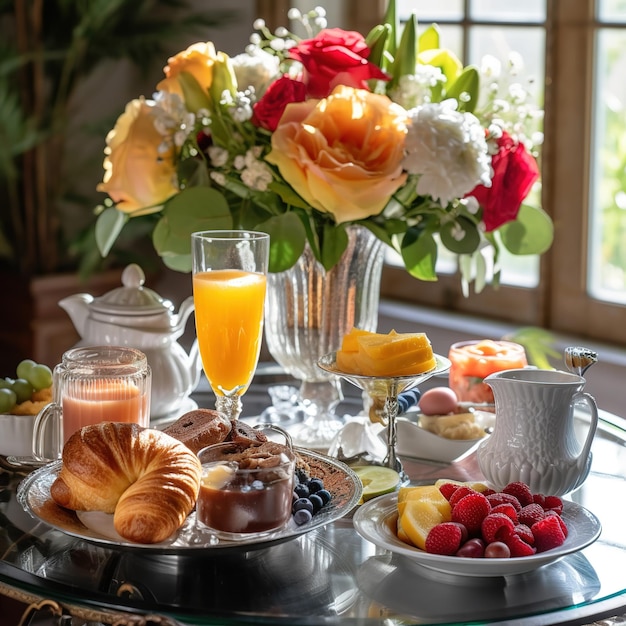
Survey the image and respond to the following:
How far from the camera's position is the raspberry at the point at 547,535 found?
1.10 meters

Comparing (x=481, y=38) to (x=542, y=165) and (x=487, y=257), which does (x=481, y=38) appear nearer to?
(x=542, y=165)

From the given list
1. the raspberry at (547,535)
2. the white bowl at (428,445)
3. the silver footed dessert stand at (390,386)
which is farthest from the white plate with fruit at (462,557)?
the white bowl at (428,445)

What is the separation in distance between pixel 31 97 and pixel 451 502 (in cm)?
259

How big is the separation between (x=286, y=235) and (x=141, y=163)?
0.24 metres

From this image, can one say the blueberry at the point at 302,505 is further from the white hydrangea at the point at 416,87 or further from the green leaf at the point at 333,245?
the white hydrangea at the point at 416,87

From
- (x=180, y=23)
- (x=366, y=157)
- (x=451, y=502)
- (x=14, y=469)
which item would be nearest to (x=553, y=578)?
(x=451, y=502)

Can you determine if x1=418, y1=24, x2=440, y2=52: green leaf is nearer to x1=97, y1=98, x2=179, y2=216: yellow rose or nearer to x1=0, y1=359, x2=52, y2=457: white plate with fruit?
x1=97, y1=98, x2=179, y2=216: yellow rose

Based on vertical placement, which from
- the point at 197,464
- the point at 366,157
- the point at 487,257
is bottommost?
the point at 197,464

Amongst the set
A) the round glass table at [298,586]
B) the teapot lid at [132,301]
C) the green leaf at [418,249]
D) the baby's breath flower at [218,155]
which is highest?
the baby's breath flower at [218,155]

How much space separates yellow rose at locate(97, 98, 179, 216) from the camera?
1.58m

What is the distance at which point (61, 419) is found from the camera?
1.38 m

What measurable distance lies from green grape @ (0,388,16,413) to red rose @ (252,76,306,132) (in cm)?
50

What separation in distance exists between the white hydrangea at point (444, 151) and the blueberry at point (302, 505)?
0.49 meters

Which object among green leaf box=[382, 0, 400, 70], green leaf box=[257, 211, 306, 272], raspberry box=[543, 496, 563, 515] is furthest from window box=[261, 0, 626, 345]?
raspberry box=[543, 496, 563, 515]
